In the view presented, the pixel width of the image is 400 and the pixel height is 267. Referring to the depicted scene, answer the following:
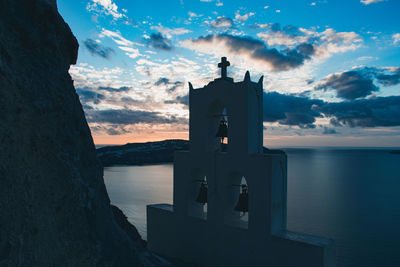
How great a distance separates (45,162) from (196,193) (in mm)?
4604

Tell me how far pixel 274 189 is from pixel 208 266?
279 cm

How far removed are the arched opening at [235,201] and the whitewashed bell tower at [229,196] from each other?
1.0 inches

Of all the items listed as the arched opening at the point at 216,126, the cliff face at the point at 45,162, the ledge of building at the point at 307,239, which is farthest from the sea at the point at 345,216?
the cliff face at the point at 45,162

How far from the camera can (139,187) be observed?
156ft

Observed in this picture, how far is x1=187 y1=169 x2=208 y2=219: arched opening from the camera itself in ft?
25.4

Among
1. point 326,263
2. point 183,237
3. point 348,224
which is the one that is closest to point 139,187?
point 348,224

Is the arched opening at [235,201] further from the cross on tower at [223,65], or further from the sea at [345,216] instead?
the sea at [345,216]

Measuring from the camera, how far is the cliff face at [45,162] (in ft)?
11.8

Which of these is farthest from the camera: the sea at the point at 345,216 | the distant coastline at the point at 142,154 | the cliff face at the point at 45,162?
the distant coastline at the point at 142,154

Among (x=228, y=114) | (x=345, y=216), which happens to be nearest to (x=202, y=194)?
(x=228, y=114)

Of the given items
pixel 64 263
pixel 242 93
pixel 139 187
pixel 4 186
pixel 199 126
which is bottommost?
pixel 139 187

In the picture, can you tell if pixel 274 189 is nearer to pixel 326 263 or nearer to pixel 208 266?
pixel 326 263

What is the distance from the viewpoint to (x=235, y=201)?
23.9ft

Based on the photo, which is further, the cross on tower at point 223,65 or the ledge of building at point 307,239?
the cross on tower at point 223,65
